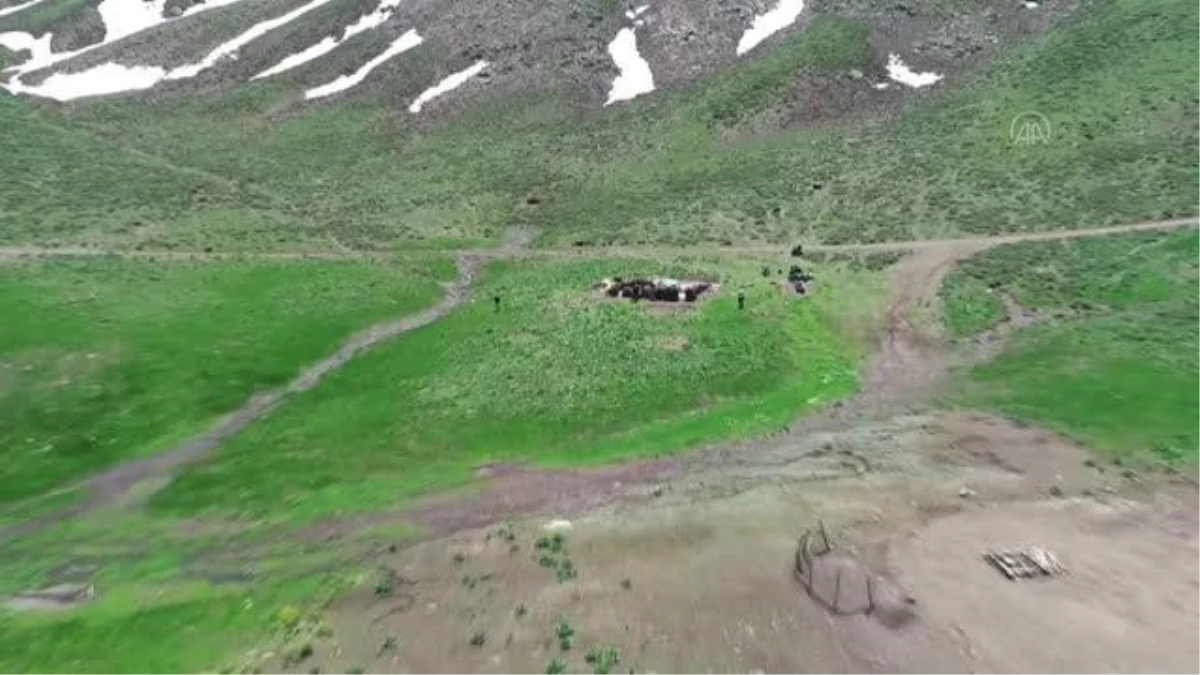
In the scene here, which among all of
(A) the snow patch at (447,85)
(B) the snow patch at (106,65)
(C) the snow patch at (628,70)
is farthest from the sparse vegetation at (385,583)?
(B) the snow patch at (106,65)

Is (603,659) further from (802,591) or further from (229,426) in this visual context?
(229,426)

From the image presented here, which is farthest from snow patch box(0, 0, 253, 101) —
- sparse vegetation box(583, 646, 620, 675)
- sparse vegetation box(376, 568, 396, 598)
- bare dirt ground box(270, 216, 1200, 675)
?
sparse vegetation box(583, 646, 620, 675)

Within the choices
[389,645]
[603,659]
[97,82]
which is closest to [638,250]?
[389,645]

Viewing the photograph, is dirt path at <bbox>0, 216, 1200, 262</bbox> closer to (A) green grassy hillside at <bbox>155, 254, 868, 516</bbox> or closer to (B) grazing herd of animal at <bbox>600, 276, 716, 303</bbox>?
(B) grazing herd of animal at <bbox>600, 276, 716, 303</bbox>

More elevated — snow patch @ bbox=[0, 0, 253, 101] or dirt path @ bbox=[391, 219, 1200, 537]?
snow patch @ bbox=[0, 0, 253, 101]

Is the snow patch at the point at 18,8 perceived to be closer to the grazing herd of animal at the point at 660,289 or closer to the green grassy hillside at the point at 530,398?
the green grassy hillside at the point at 530,398
